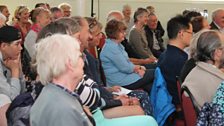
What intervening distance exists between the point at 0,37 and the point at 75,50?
1.50 m

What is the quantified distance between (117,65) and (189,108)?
5.84 ft

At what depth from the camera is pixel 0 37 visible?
317cm

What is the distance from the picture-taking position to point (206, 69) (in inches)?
116

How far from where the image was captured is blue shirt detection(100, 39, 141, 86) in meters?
4.50

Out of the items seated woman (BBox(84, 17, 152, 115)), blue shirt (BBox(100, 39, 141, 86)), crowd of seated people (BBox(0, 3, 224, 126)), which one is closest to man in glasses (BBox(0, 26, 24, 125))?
crowd of seated people (BBox(0, 3, 224, 126))

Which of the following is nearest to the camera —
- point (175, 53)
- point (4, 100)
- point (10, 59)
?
point (4, 100)

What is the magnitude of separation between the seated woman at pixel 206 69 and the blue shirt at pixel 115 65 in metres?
1.48

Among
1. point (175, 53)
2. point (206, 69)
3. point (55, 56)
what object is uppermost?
point (55, 56)

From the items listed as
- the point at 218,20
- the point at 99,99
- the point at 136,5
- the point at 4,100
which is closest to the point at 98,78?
the point at 99,99

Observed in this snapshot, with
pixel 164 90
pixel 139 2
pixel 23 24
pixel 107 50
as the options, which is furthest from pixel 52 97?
pixel 139 2

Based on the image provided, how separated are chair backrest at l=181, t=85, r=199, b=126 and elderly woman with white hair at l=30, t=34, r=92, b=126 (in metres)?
1.17

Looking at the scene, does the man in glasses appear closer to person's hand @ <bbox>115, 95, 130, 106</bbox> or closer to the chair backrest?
person's hand @ <bbox>115, 95, 130, 106</bbox>

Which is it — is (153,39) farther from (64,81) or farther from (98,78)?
(64,81)

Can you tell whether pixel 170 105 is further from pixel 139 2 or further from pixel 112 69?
pixel 139 2
